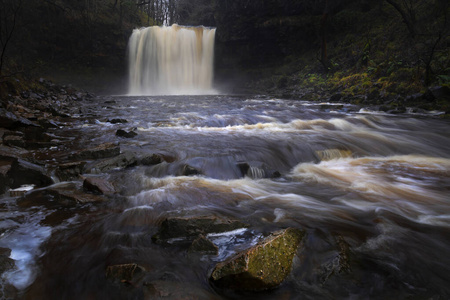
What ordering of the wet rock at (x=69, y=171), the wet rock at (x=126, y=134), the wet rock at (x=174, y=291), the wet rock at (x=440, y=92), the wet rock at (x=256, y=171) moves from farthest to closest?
1. the wet rock at (x=440, y=92)
2. the wet rock at (x=126, y=134)
3. the wet rock at (x=256, y=171)
4. the wet rock at (x=69, y=171)
5. the wet rock at (x=174, y=291)

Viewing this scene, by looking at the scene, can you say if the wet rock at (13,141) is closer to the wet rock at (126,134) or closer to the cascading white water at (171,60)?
the wet rock at (126,134)

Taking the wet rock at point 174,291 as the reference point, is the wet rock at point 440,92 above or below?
above

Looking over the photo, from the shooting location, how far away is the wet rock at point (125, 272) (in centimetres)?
202

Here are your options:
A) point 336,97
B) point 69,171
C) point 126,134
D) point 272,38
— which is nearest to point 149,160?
point 69,171

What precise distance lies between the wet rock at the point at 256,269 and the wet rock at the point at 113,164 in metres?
3.31

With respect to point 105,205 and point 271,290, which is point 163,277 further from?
point 105,205

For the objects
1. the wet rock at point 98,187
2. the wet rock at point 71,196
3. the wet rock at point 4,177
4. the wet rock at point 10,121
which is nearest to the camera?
the wet rock at point 71,196

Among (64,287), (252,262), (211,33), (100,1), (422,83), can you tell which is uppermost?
(100,1)

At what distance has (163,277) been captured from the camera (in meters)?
2.06

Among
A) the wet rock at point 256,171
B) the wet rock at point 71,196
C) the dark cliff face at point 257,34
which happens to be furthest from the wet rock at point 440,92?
the dark cliff face at point 257,34

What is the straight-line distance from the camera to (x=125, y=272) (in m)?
2.04

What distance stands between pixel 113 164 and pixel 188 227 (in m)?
2.69

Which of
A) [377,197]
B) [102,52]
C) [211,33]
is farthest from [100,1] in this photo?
[377,197]

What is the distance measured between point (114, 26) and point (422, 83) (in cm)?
3385
